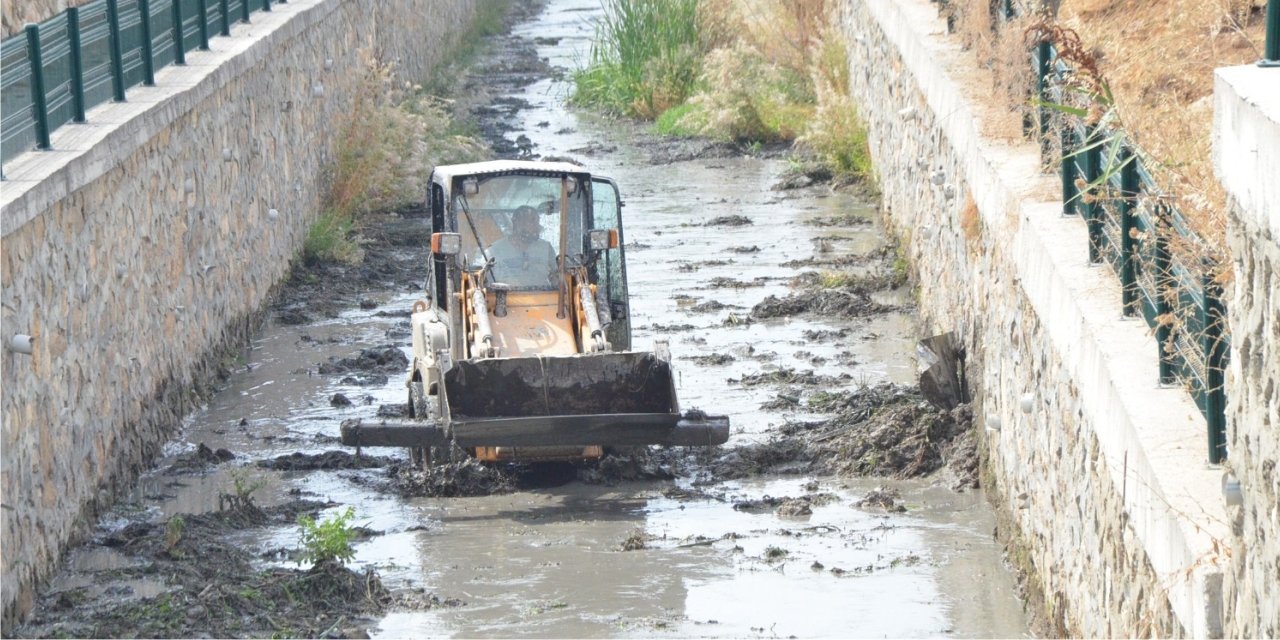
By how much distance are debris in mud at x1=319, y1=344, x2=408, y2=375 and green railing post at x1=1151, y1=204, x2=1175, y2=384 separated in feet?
30.6

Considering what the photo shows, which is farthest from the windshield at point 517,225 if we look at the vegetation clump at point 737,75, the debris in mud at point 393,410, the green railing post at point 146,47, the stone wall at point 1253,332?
the vegetation clump at point 737,75

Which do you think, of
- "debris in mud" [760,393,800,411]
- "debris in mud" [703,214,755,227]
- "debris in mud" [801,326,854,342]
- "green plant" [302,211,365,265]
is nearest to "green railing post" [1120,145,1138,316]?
"debris in mud" [760,393,800,411]

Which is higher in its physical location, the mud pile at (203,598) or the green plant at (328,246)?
the mud pile at (203,598)

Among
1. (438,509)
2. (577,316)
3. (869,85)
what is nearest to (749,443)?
(577,316)

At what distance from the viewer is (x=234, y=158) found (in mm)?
16500

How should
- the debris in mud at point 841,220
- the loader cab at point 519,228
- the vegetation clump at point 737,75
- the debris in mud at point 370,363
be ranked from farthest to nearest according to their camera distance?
the vegetation clump at point 737,75 → the debris in mud at point 841,220 → the debris in mud at point 370,363 → the loader cab at point 519,228

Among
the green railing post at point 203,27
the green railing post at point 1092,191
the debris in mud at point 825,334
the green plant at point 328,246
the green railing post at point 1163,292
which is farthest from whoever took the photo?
the green plant at point 328,246

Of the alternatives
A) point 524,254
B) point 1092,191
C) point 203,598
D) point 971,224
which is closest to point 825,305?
point 971,224

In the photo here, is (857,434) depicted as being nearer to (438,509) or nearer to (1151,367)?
(438,509)

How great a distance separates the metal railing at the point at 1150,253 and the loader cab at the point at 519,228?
352cm

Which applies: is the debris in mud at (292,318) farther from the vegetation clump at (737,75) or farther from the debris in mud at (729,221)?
the vegetation clump at (737,75)

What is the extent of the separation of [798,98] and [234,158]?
40.8 feet

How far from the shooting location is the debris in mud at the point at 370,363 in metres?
15.5

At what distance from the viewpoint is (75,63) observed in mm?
12336
